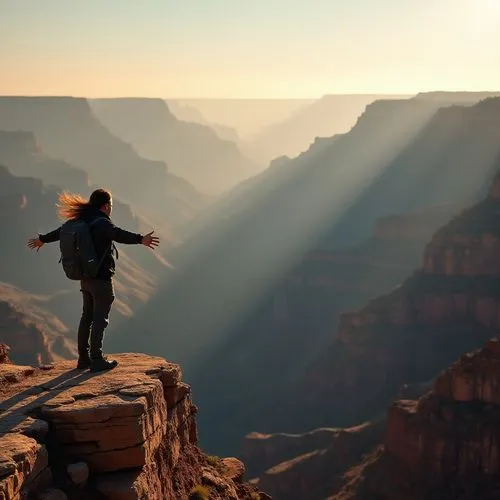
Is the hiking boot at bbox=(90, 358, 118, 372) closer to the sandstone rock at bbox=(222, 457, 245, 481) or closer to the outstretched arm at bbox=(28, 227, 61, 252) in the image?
the outstretched arm at bbox=(28, 227, 61, 252)

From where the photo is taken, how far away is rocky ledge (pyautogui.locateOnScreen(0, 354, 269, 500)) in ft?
28.6

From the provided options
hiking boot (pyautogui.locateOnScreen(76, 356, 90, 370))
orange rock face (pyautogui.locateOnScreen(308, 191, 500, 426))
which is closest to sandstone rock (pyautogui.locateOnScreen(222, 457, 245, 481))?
hiking boot (pyautogui.locateOnScreen(76, 356, 90, 370))

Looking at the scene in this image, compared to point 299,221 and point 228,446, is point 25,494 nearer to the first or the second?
point 228,446

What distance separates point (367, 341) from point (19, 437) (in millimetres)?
68617

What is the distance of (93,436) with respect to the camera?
30.9 ft

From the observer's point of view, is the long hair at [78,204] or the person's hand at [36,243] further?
the person's hand at [36,243]

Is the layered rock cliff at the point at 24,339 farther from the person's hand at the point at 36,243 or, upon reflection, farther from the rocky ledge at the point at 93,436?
the rocky ledge at the point at 93,436

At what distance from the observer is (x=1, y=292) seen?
10262cm

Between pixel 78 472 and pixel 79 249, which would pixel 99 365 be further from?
pixel 78 472

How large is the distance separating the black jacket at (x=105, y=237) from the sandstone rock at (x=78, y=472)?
295 cm

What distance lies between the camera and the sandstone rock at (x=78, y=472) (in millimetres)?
9078

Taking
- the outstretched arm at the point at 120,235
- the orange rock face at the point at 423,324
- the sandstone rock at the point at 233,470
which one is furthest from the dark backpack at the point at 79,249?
the orange rock face at the point at 423,324

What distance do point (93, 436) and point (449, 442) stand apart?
3684 centimetres

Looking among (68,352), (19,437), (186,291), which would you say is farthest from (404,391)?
(186,291)
